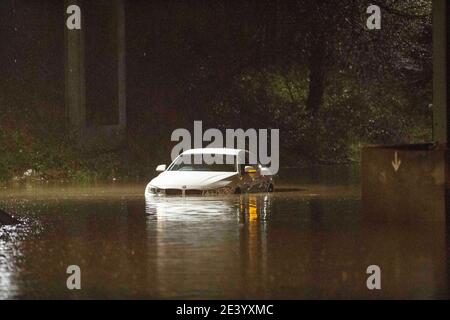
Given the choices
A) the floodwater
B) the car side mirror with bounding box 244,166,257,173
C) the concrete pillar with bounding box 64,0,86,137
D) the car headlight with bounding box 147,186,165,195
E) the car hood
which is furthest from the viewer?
the concrete pillar with bounding box 64,0,86,137

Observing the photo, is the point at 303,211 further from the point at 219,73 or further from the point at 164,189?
the point at 219,73

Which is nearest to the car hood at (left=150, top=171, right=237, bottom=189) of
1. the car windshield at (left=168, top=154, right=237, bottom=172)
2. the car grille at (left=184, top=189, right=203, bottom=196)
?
the car grille at (left=184, top=189, right=203, bottom=196)

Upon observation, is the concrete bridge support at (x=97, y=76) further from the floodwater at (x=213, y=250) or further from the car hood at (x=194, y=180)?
the floodwater at (x=213, y=250)

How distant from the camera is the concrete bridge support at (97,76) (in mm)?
43812

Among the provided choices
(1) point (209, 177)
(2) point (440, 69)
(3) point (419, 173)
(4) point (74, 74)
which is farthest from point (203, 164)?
(4) point (74, 74)

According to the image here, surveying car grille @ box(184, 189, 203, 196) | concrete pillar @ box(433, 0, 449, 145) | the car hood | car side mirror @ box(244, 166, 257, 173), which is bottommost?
car grille @ box(184, 189, 203, 196)

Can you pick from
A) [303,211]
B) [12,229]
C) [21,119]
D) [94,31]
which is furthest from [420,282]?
[94,31]

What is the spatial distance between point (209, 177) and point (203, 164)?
1671mm

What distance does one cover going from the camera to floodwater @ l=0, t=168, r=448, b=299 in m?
14.9

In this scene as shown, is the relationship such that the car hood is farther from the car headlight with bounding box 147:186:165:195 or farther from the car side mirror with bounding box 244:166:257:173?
the car side mirror with bounding box 244:166:257:173

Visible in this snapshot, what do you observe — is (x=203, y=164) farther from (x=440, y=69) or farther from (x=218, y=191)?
(x=440, y=69)

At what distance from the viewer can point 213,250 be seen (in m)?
18.9

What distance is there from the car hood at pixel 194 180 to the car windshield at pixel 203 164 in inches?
26.2

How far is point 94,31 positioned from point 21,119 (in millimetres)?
5404
